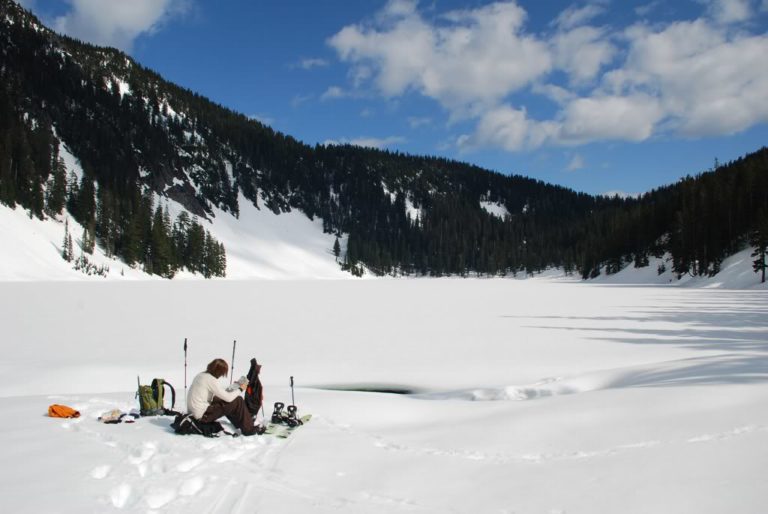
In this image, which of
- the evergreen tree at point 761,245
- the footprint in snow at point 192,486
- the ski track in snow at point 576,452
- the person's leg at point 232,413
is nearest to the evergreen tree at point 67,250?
the person's leg at point 232,413

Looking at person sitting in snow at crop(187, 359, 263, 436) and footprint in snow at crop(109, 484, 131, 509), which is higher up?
person sitting in snow at crop(187, 359, 263, 436)

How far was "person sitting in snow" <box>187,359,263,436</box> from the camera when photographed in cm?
779

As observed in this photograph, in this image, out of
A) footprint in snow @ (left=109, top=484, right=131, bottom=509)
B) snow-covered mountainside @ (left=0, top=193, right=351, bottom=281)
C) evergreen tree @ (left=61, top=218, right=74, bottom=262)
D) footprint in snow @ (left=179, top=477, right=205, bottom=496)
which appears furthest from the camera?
evergreen tree @ (left=61, top=218, right=74, bottom=262)

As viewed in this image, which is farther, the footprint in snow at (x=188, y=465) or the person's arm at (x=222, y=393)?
the person's arm at (x=222, y=393)

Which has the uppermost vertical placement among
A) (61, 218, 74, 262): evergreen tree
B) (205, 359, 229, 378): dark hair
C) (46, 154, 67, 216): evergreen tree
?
(46, 154, 67, 216): evergreen tree

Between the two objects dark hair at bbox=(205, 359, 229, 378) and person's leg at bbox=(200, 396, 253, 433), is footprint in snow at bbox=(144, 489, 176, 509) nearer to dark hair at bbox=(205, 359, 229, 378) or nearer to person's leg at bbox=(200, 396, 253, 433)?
person's leg at bbox=(200, 396, 253, 433)

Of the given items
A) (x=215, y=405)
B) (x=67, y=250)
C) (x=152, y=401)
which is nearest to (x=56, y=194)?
(x=67, y=250)

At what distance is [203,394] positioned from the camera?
7.91m

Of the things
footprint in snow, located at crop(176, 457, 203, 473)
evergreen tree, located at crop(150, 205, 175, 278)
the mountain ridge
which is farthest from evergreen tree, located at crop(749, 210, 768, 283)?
evergreen tree, located at crop(150, 205, 175, 278)

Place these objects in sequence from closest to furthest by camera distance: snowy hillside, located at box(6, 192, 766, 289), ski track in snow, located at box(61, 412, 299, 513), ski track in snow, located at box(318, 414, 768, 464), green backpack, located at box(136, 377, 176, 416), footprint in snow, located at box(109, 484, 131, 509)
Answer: footprint in snow, located at box(109, 484, 131, 509), ski track in snow, located at box(61, 412, 299, 513), ski track in snow, located at box(318, 414, 768, 464), green backpack, located at box(136, 377, 176, 416), snowy hillside, located at box(6, 192, 766, 289)

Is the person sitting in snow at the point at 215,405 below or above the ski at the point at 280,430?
above

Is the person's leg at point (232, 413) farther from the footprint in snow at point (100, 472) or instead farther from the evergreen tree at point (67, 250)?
the evergreen tree at point (67, 250)

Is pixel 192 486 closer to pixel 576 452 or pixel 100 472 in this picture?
pixel 100 472

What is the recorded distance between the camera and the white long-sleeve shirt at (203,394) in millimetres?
7797
